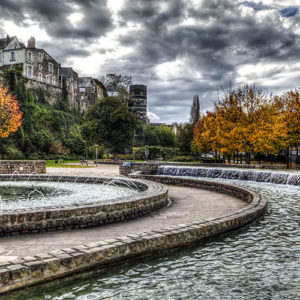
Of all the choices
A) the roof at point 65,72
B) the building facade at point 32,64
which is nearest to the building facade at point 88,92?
the roof at point 65,72

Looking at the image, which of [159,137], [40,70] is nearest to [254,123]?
[40,70]

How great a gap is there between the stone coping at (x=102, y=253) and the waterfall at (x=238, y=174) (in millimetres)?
11935

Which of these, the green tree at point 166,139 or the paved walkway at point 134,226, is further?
the green tree at point 166,139

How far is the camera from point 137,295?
4.33 m

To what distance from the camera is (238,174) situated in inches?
864

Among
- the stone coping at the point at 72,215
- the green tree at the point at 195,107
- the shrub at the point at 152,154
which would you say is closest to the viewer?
the stone coping at the point at 72,215

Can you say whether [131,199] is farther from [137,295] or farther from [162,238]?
[137,295]

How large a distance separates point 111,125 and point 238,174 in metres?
27.0

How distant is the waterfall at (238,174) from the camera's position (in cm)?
1873

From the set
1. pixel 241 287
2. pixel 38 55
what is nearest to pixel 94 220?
pixel 241 287

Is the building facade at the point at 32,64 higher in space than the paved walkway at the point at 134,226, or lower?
higher

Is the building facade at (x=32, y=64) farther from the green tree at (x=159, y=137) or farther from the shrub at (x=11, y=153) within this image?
the green tree at (x=159, y=137)

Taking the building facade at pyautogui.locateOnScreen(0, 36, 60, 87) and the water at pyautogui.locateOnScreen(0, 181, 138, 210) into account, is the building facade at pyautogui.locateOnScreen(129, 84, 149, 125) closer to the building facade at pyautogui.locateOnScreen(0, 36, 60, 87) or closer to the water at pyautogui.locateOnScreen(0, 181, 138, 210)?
the building facade at pyautogui.locateOnScreen(0, 36, 60, 87)

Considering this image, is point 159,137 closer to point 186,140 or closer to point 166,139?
point 166,139
